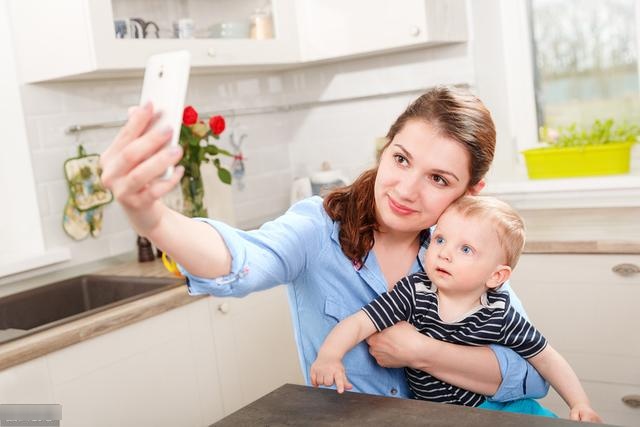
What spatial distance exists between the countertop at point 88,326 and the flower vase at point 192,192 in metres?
0.39

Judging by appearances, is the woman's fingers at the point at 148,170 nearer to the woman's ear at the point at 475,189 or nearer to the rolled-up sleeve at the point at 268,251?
the rolled-up sleeve at the point at 268,251

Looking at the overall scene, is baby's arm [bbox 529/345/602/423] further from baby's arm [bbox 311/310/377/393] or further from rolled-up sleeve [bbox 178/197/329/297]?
rolled-up sleeve [bbox 178/197/329/297]

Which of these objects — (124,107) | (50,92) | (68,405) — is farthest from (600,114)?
(68,405)

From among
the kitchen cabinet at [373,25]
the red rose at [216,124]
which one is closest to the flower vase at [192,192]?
the red rose at [216,124]

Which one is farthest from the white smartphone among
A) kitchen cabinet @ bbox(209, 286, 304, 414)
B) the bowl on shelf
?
the bowl on shelf

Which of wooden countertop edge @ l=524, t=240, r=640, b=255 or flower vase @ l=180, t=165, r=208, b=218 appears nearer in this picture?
wooden countertop edge @ l=524, t=240, r=640, b=255

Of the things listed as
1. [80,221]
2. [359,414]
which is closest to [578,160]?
[80,221]

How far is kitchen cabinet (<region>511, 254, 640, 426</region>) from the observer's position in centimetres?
241

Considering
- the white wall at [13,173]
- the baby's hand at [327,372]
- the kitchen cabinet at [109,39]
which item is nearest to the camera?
the baby's hand at [327,372]

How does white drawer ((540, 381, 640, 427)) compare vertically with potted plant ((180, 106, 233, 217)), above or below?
below

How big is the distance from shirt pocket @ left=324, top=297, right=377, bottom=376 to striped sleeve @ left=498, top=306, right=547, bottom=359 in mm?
262

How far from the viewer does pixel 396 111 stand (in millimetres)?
3426

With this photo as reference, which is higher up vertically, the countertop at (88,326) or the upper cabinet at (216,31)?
the upper cabinet at (216,31)

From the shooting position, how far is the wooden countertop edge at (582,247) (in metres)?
2.35
